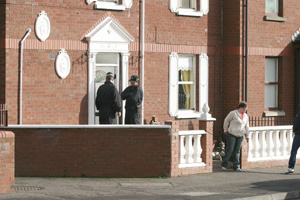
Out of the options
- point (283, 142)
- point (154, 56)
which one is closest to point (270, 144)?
point (283, 142)

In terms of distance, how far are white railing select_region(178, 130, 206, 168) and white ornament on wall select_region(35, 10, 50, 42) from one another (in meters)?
4.73

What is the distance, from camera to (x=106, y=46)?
1786 centimetres

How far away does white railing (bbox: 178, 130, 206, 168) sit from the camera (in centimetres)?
1475

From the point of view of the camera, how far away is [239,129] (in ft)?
51.4

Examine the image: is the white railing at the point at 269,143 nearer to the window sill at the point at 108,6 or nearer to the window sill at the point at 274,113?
the window sill at the point at 274,113

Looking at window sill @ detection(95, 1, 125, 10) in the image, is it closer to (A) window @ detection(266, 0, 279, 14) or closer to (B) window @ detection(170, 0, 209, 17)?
(B) window @ detection(170, 0, 209, 17)

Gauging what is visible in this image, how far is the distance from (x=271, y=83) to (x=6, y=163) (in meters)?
11.6

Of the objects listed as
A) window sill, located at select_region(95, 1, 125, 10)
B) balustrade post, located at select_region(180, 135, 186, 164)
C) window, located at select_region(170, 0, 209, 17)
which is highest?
window, located at select_region(170, 0, 209, 17)

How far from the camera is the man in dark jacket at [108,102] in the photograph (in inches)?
631

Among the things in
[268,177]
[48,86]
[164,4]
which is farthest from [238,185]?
[164,4]

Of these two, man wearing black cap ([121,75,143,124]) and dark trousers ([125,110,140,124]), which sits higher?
man wearing black cap ([121,75,143,124])

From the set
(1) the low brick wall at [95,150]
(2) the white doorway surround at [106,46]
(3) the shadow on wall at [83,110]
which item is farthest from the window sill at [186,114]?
(1) the low brick wall at [95,150]

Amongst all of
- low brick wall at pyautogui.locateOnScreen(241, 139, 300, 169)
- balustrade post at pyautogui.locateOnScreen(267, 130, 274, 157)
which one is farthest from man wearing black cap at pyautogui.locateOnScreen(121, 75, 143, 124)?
balustrade post at pyautogui.locateOnScreen(267, 130, 274, 157)

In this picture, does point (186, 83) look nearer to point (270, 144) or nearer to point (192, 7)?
point (192, 7)
